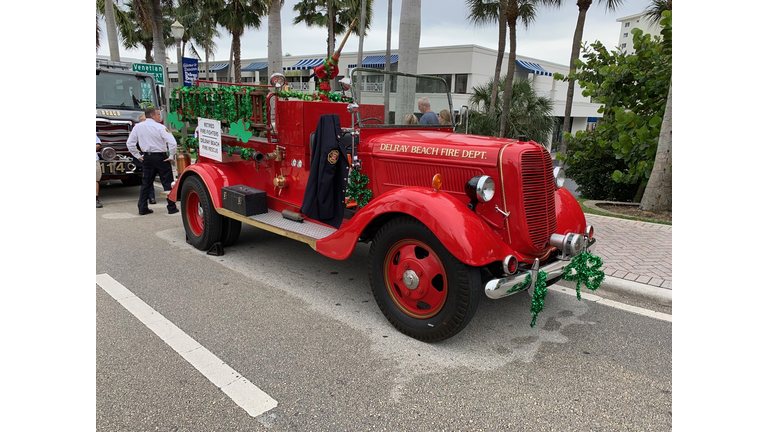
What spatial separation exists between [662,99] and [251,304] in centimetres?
802

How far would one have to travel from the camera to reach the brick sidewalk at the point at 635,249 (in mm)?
4649

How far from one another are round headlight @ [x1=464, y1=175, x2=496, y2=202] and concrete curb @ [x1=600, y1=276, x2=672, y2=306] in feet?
6.77

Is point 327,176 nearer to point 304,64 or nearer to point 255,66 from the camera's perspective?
point 304,64

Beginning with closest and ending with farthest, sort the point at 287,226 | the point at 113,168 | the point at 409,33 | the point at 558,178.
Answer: the point at 558,178
the point at 287,226
the point at 113,168
the point at 409,33

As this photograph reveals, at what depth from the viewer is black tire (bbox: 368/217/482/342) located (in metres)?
3.12

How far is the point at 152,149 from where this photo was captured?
23.5 feet

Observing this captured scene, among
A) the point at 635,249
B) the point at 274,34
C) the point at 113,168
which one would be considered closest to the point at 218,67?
the point at 274,34

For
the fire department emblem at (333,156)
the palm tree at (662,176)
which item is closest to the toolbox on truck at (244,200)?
the fire department emblem at (333,156)

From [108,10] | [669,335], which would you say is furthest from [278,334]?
[108,10]

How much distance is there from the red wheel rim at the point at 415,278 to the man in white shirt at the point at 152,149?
5158 millimetres

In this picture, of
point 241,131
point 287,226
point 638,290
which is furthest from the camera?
point 241,131

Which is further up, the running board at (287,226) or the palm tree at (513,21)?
the palm tree at (513,21)

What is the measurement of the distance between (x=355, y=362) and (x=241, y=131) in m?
3.13

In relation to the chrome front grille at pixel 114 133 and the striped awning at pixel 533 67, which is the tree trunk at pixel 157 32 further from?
the striped awning at pixel 533 67
